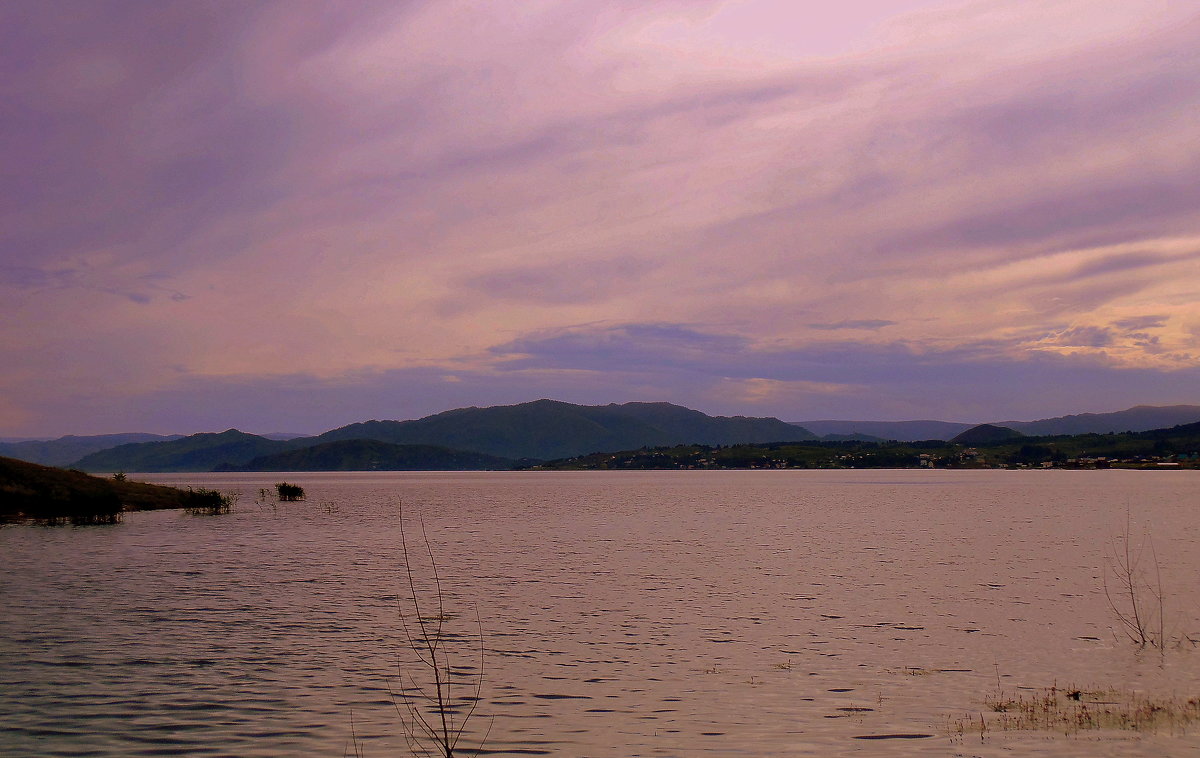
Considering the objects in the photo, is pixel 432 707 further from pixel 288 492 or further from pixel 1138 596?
pixel 288 492

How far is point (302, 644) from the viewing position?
1035 inches

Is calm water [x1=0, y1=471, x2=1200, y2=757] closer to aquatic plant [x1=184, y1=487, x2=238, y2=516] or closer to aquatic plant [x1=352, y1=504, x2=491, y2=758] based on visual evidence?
aquatic plant [x1=352, y1=504, x2=491, y2=758]

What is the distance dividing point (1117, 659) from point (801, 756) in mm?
13665

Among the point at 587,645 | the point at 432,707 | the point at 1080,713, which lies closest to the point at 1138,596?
the point at 1080,713

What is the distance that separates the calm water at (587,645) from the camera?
17.5 m

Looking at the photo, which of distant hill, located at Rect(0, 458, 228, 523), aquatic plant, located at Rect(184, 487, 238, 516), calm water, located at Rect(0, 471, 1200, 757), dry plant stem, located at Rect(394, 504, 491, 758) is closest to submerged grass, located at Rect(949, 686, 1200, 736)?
calm water, located at Rect(0, 471, 1200, 757)

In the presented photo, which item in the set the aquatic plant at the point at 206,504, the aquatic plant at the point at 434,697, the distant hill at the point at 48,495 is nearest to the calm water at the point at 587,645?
the aquatic plant at the point at 434,697

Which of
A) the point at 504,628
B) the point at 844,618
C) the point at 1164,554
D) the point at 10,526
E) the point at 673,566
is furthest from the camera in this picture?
the point at 10,526

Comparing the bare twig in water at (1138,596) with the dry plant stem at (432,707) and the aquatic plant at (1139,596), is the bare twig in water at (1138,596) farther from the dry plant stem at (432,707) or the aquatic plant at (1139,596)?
the dry plant stem at (432,707)

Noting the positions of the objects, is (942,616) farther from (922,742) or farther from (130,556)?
(130,556)

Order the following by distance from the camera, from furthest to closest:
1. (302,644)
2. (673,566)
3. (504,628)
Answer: (673,566) < (504,628) < (302,644)

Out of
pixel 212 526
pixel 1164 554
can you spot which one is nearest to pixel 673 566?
pixel 1164 554

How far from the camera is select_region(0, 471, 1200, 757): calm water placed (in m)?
17.5

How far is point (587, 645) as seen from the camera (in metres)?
26.5
